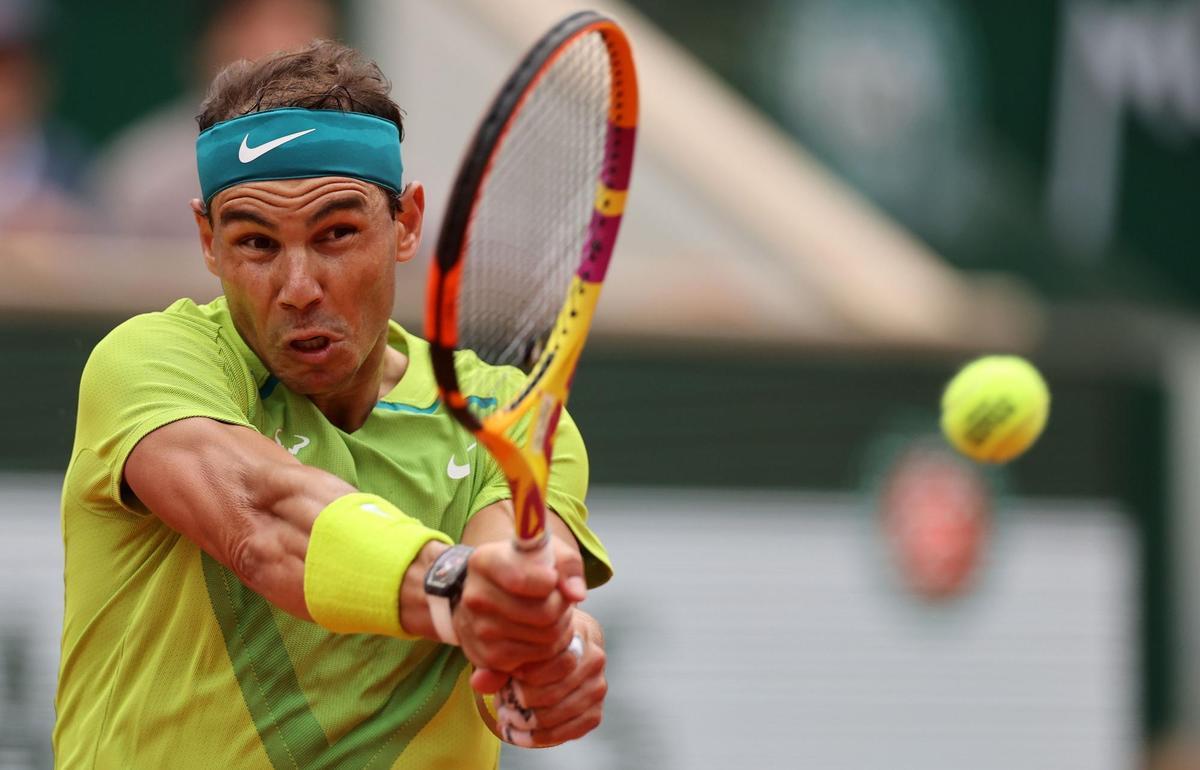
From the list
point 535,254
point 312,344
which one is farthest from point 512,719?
point 535,254

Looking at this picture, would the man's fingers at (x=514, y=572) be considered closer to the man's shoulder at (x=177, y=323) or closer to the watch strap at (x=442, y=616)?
the watch strap at (x=442, y=616)

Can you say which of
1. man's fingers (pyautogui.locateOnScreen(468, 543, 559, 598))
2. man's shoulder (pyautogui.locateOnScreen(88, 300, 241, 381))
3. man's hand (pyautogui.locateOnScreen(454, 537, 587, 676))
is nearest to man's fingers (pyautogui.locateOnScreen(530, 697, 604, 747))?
man's hand (pyautogui.locateOnScreen(454, 537, 587, 676))

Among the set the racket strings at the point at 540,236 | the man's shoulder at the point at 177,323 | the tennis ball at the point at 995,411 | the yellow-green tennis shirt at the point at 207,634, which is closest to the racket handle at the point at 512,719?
the yellow-green tennis shirt at the point at 207,634

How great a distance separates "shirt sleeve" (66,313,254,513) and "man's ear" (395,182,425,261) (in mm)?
426

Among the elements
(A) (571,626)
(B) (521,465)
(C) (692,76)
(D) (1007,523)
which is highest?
(C) (692,76)

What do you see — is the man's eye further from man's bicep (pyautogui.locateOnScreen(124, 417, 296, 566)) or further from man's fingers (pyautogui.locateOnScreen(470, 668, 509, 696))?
man's fingers (pyautogui.locateOnScreen(470, 668, 509, 696))

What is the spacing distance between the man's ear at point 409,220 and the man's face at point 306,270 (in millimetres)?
156

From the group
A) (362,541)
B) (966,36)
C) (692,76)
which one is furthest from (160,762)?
(966,36)

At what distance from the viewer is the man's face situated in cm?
323

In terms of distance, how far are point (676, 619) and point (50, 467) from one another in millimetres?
2506

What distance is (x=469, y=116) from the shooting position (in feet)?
32.6

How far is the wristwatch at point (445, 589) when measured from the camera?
279 cm

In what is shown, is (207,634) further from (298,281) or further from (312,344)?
(298,281)

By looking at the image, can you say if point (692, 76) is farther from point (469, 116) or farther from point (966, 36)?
point (966, 36)
